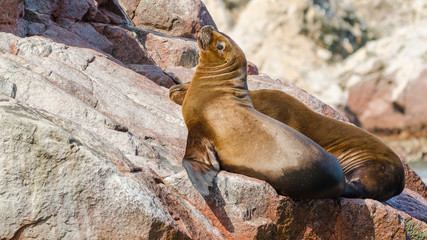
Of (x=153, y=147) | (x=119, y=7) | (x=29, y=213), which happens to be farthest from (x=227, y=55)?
(x=119, y=7)

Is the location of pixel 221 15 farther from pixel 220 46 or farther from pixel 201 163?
pixel 201 163

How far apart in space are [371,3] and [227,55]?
4180 cm

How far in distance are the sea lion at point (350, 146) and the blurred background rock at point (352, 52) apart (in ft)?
54.3

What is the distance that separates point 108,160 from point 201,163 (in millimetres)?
1119

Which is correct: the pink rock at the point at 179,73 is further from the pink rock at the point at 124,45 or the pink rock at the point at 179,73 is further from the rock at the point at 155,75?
the pink rock at the point at 124,45

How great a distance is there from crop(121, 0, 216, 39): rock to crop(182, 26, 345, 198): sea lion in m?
5.03

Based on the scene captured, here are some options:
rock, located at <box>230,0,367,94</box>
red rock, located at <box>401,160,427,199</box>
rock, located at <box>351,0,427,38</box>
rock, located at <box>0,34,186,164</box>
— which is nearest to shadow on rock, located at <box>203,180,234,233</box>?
rock, located at <box>0,34,186,164</box>

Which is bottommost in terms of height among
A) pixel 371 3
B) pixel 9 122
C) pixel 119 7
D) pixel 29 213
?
pixel 371 3

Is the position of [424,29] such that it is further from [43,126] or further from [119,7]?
[43,126]

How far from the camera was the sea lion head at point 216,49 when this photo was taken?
20.6 feet

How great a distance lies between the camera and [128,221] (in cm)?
404

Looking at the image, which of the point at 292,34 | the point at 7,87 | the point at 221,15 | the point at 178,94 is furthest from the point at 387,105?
the point at 7,87

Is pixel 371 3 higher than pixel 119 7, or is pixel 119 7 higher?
pixel 119 7

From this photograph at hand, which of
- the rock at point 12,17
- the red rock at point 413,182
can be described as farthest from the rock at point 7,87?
the red rock at point 413,182
